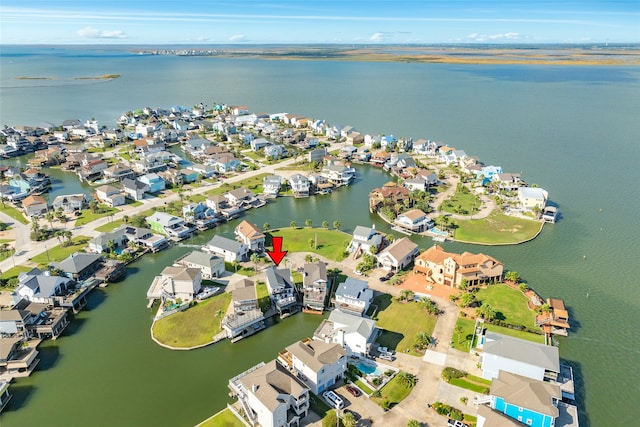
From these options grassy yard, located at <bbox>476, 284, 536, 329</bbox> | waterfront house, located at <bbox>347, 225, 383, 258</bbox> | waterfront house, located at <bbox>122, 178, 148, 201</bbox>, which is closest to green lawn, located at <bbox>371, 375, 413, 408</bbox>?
grassy yard, located at <bbox>476, 284, 536, 329</bbox>

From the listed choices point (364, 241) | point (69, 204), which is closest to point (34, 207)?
point (69, 204)

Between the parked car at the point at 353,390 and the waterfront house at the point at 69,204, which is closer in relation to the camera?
the parked car at the point at 353,390

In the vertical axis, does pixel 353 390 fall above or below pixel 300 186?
below

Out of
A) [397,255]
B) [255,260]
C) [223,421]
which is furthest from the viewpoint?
[255,260]

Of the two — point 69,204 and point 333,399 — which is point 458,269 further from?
point 69,204

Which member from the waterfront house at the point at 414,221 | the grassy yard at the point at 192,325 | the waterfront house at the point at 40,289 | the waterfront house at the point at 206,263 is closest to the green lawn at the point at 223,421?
the grassy yard at the point at 192,325

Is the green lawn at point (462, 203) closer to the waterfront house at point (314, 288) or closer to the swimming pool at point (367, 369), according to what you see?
the waterfront house at point (314, 288)
